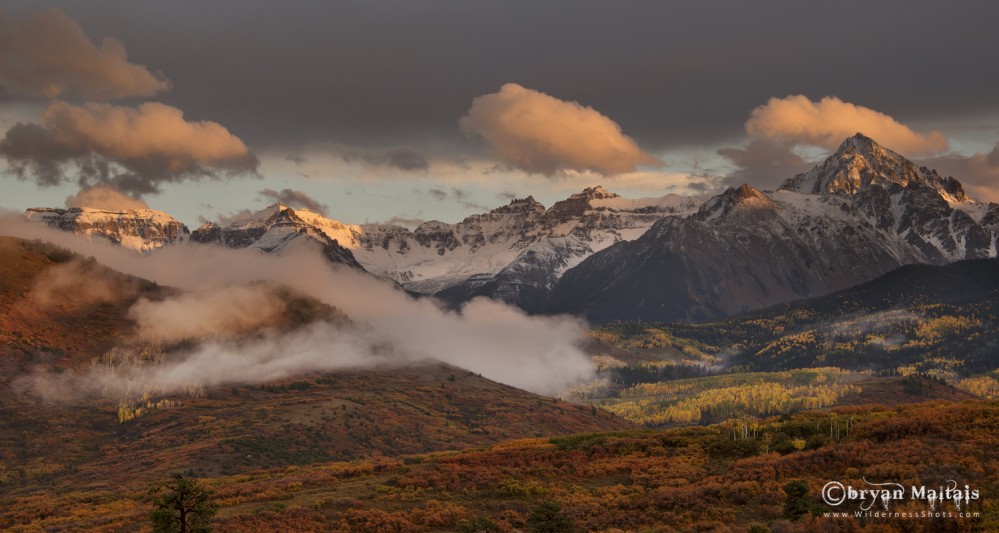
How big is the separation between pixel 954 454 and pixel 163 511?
6736 cm

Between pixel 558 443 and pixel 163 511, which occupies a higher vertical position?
pixel 558 443

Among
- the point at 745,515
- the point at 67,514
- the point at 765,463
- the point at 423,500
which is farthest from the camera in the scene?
the point at 67,514

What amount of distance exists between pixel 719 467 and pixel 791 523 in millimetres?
32278

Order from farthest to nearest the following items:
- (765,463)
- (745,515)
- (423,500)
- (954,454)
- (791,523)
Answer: (423,500) < (765,463) < (954,454) < (745,515) < (791,523)

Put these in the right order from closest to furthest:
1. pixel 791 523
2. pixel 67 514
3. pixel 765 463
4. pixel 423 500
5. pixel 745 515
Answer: pixel 791 523 → pixel 745 515 → pixel 765 463 → pixel 423 500 → pixel 67 514

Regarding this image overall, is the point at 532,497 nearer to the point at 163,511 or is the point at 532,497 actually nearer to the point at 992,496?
the point at 163,511

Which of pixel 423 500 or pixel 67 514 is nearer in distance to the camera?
pixel 423 500

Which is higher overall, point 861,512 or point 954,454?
point 954,454

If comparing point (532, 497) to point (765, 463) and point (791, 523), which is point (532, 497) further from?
point (791, 523)

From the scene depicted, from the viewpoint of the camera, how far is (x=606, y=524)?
7581 centimetres

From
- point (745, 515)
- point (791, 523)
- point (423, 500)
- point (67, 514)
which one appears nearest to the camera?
point (791, 523)

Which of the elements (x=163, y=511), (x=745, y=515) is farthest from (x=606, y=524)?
(x=163, y=511)

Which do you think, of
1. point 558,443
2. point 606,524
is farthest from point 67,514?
point 606,524

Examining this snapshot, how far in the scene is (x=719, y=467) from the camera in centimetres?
9569
